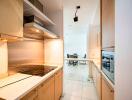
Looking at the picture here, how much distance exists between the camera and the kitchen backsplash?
1.61 m

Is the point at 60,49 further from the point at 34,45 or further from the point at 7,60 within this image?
the point at 7,60

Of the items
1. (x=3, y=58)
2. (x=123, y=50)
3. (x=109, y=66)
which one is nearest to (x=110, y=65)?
(x=109, y=66)

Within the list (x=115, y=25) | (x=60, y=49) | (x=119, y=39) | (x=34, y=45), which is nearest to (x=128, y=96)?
(x=119, y=39)

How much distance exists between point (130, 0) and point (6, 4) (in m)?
1.35

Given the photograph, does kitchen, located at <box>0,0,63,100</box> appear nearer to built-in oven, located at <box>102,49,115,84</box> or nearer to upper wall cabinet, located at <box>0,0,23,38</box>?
upper wall cabinet, located at <box>0,0,23,38</box>

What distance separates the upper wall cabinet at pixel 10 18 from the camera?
3.31 ft

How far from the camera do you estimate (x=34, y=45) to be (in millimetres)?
2342

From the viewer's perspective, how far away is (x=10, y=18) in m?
1.10

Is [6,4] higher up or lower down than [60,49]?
higher up

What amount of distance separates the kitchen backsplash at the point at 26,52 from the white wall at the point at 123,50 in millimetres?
1558

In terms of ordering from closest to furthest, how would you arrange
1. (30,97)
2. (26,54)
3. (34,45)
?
(30,97) < (26,54) < (34,45)

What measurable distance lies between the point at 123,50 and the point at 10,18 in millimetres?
1323

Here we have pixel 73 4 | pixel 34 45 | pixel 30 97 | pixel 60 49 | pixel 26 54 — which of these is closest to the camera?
pixel 30 97

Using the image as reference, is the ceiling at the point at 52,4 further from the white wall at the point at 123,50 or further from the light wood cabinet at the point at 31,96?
the light wood cabinet at the point at 31,96
